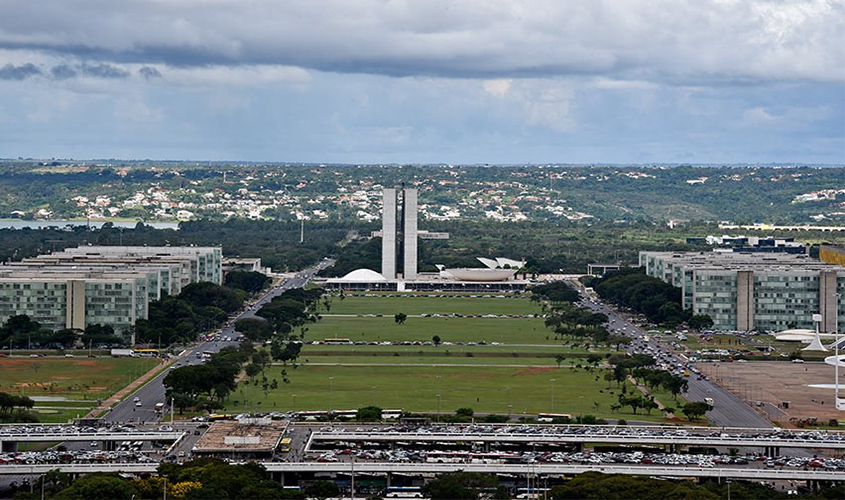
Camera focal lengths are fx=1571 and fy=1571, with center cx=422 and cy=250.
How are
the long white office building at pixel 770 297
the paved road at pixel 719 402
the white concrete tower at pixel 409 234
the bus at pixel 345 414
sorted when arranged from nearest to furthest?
the bus at pixel 345 414 < the paved road at pixel 719 402 < the long white office building at pixel 770 297 < the white concrete tower at pixel 409 234

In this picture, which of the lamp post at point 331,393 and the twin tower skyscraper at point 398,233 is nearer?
the lamp post at point 331,393

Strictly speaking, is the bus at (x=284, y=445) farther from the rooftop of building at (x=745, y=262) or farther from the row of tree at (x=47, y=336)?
the rooftop of building at (x=745, y=262)

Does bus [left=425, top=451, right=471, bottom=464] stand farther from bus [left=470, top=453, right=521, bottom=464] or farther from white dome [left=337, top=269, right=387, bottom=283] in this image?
white dome [left=337, top=269, right=387, bottom=283]

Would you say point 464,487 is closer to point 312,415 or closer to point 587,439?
point 587,439

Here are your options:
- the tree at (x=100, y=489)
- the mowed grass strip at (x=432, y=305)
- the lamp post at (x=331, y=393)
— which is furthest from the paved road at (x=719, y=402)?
the tree at (x=100, y=489)

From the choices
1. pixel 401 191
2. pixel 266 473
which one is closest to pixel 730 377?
pixel 266 473

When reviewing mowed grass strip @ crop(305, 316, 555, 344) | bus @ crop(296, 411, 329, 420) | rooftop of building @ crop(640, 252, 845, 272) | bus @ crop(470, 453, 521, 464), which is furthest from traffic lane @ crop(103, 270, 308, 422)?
rooftop of building @ crop(640, 252, 845, 272)

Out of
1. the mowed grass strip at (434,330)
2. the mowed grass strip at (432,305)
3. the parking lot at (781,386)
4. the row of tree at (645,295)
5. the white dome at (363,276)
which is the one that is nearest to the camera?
the parking lot at (781,386)
